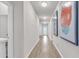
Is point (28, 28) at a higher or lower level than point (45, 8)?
lower

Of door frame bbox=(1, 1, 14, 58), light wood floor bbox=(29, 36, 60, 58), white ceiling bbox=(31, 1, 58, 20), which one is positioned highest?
white ceiling bbox=(31, 1, 58, 20)

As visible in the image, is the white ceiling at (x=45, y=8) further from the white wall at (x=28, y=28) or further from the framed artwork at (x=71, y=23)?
the framed artwork at (x=71, y=23)

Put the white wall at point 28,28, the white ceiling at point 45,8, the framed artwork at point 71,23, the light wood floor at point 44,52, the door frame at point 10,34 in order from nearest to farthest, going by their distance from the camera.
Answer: the framed artwork at point 71,23
the door frame at point 10,34
the white wall at point 28,28
the light wood floor at point 44,52
the white ceiling at point 45,8

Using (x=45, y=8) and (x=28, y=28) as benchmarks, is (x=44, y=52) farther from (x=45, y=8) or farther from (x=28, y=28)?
(x=45, y=8)

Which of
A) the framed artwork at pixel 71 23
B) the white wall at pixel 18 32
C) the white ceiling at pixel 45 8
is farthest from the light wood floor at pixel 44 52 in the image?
the white ceiling at pixel 45 8

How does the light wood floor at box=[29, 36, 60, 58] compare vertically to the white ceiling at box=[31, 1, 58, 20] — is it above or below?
below

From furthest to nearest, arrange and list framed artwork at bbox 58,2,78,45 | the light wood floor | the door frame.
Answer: the light wood floor → the door frame → framed artwork at bbox 58,2,78,45

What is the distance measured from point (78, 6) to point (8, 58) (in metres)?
2.72

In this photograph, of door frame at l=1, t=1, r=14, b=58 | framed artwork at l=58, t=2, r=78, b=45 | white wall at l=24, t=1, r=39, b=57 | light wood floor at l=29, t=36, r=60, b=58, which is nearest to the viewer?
framed artwork at l=58, t=2, r=78, b=45

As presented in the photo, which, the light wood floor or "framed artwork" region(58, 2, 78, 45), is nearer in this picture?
"framed artwork" region(58, 2, 78, 45)

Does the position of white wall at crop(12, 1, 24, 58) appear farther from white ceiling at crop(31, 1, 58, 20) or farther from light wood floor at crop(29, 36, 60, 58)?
white ceiling at crop(31, 1, 58, 20)

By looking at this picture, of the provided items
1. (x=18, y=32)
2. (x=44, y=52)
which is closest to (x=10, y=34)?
(x=18, y=32)

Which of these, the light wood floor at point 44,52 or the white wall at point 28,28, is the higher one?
the white wall at point 28,28

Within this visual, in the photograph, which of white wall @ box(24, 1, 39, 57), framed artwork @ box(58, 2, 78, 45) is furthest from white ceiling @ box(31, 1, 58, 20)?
framed artwork @ box(58, 2, 78, 45)
